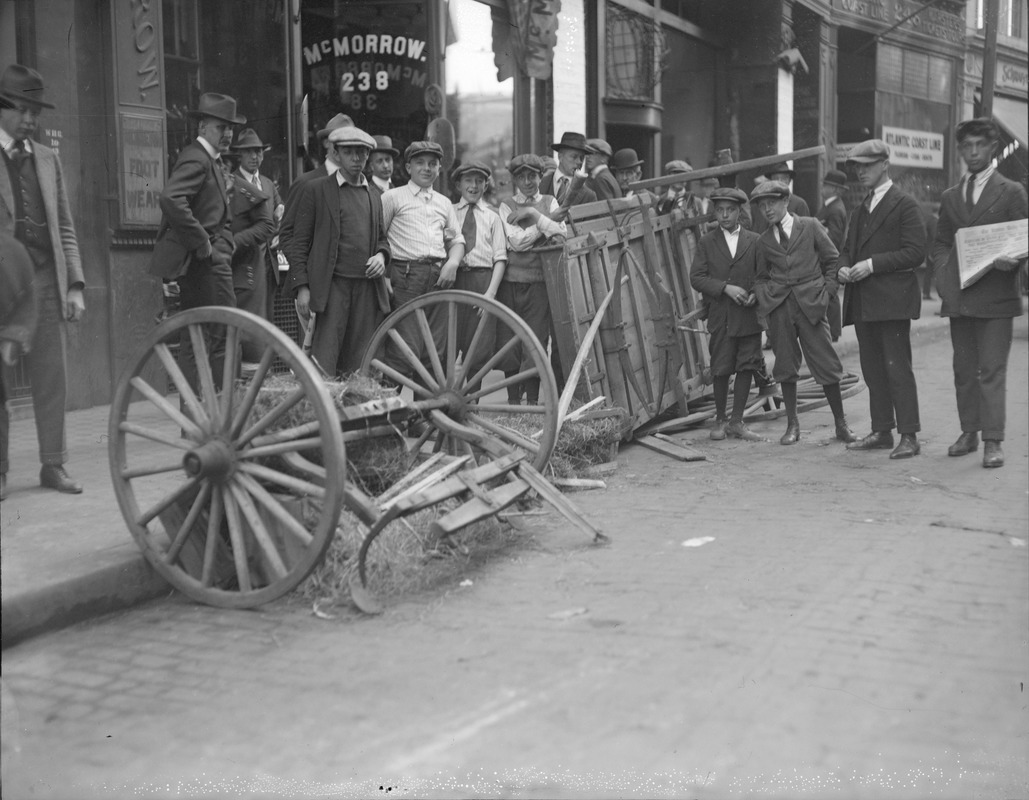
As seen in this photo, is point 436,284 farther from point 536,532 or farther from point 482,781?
point 482,781

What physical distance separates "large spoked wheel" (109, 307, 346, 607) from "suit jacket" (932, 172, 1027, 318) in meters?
4.73

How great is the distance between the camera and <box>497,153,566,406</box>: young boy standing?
779 centimetres

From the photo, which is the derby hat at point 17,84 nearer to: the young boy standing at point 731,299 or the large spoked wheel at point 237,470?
the large spoked wheel at point 237,470

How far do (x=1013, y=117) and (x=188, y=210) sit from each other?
84.0 ft

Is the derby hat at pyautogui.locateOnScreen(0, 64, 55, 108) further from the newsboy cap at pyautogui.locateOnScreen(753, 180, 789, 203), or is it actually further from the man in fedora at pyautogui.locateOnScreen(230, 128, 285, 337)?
the newsboy cap at pyautogui.locateOnScreen(753, 180, 789, 203)

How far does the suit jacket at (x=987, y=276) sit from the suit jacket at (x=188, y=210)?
14.8ft

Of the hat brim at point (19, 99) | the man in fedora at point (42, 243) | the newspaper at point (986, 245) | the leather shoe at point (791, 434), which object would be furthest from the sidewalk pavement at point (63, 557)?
the newspaper at point (986, 245)

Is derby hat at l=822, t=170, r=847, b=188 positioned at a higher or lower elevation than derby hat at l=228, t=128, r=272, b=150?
lower

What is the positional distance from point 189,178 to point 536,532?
303 cm

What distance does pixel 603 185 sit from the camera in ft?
31.4

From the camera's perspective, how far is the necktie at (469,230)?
828cm

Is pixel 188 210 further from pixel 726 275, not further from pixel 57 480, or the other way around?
pixel 726 275

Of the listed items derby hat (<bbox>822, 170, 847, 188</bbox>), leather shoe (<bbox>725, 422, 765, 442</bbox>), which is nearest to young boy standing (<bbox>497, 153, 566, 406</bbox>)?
leather shoe (<bbox>725, 422, 765, 442</bbox>)

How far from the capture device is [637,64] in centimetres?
1659
